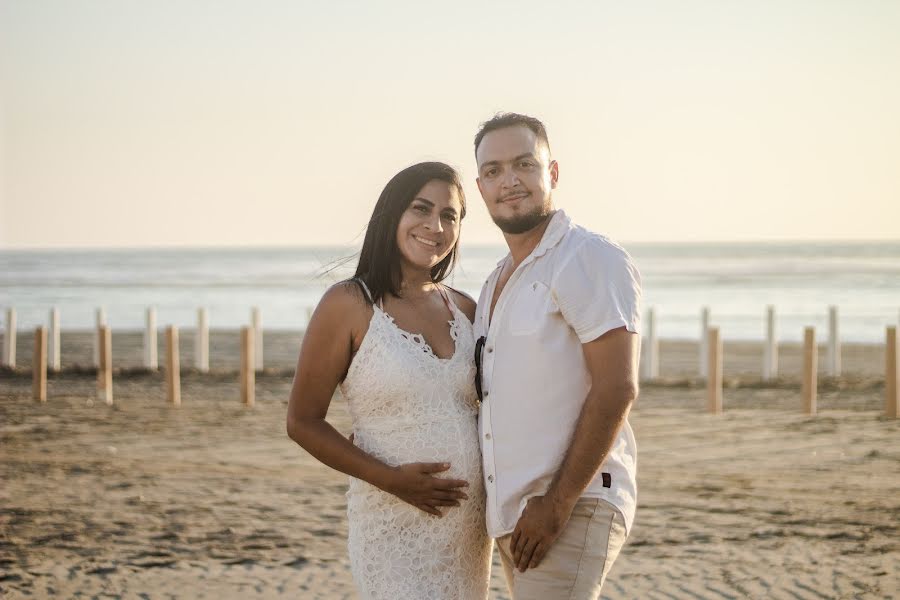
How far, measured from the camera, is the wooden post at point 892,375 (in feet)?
44.7

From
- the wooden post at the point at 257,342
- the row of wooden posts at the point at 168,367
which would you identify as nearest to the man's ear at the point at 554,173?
the row of wooden posts at the point at 168,367

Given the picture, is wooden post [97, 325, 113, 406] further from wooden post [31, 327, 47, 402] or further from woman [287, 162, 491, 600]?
woman [287, 162, 491, 600]

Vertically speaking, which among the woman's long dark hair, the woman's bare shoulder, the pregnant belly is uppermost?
the woman's long dark hair

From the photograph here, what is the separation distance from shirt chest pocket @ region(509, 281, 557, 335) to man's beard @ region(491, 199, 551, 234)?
0.30 metres

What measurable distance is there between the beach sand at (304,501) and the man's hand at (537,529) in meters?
3.73

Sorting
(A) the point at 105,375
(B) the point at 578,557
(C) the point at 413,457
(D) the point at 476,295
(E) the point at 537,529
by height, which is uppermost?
(C) the point at 413,457

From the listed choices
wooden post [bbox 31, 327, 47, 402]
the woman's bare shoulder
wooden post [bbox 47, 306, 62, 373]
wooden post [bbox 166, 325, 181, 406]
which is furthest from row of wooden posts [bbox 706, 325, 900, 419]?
wooden post [bbox 47, 306, 62, 373]

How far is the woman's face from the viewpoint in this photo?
4.30 m

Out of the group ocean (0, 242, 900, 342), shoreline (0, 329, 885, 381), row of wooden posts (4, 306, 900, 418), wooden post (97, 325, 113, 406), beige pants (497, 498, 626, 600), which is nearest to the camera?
beige pants (497, 498, 626, 600)

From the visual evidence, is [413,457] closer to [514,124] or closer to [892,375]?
[514,124]

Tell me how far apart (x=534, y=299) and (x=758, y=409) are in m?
12.7

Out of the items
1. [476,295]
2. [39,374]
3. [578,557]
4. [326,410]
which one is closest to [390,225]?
[326,410]

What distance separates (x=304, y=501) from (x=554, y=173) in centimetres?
650

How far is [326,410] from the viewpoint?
414cm
